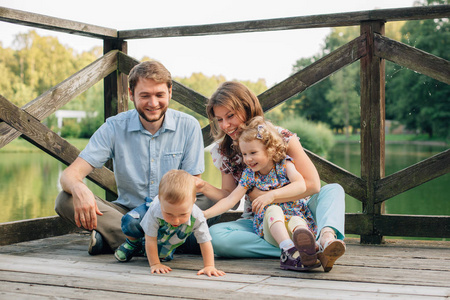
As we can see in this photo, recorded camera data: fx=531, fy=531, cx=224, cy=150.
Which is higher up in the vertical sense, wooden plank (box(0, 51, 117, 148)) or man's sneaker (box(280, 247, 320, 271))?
wooden plank (box(0, 51, 117, 148))

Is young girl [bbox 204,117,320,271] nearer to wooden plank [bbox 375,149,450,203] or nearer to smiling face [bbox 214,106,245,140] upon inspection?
smiling face [bbox 214,106,245,140]

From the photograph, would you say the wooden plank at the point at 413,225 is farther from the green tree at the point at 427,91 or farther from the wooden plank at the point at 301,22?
the green tree at the point at 427,91

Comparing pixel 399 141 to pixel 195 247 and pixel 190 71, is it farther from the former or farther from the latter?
pixel 195 247

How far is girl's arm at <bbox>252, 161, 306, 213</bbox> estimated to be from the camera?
94.1 inches

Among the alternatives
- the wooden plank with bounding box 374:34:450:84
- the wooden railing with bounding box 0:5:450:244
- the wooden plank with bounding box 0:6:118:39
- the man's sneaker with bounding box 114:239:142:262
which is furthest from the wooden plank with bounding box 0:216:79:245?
the wooden plank with bounding box 374:34:450:84

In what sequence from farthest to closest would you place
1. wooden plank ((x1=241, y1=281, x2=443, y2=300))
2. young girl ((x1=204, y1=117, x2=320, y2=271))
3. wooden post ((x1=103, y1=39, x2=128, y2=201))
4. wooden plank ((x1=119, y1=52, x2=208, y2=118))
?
wooden post ((x1=103, y1=39, x2=128, y2=201))
wooden plank ((x1=119, y1=52, x2=208, y2=118))
young girl ((x1=204, y1=117, x2=320, y2=271))
wooden plank ((x1=241, y1=281, x2=443, y2=300))

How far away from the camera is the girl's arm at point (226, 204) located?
8.13ft

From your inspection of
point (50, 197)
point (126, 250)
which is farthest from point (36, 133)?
point (50, 197)

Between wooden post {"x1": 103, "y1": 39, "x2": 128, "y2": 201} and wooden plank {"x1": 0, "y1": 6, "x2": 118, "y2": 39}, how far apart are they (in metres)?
0.07

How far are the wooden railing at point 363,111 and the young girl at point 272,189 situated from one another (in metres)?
0.54

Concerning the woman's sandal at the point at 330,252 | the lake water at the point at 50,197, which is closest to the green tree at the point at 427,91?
the lake water at the point at 50,197

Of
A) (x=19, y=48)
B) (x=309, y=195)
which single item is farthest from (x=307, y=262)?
(x=19, y=48)

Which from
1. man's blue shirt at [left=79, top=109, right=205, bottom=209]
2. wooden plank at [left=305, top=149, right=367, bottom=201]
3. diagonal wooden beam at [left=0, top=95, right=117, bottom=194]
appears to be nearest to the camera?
man's blue shirt at [left=79, top=109, right=205, bottom=209]

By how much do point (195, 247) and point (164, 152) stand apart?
1.70 feet
